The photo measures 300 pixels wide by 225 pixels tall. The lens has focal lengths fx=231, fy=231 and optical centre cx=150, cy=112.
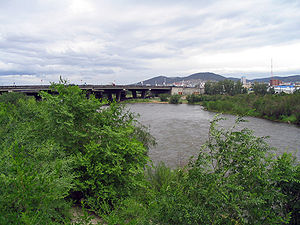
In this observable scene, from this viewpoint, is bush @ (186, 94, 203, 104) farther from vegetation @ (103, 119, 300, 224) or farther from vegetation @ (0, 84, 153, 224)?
vegetation @ (103, 119, 300, 224)

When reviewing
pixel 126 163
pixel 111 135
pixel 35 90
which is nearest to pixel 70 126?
pixel 111 135

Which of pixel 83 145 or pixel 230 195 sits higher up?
pixel 83 145

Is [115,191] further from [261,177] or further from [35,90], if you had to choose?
[35,90]

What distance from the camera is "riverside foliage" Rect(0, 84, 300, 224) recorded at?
6.94m

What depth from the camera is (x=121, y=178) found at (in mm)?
12742

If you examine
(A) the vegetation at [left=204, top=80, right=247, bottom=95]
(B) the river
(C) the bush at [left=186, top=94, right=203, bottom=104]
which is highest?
(A) the vegetation at [left=204, top=80, right=247, bottom=95]

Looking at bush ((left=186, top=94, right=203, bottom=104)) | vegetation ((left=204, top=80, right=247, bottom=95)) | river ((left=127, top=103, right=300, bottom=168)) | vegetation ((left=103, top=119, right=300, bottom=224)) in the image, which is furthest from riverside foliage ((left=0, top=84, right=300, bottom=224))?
vegetation ((left=204, top=80, right=247, bottom=95))

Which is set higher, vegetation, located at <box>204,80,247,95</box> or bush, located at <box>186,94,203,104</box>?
vegetation, located at <box>204,80,247,95</box>

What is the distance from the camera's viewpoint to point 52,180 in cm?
739

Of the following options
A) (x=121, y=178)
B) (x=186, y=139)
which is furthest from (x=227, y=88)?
(x=121, y=178)

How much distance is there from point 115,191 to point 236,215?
6559 millimetres

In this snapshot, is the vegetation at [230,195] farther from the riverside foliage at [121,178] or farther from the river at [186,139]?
the river at [186,139]

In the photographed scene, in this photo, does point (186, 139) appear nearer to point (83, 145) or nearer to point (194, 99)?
point (83, 145)

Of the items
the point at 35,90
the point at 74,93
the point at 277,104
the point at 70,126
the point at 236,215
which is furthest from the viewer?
the point at 35,90
